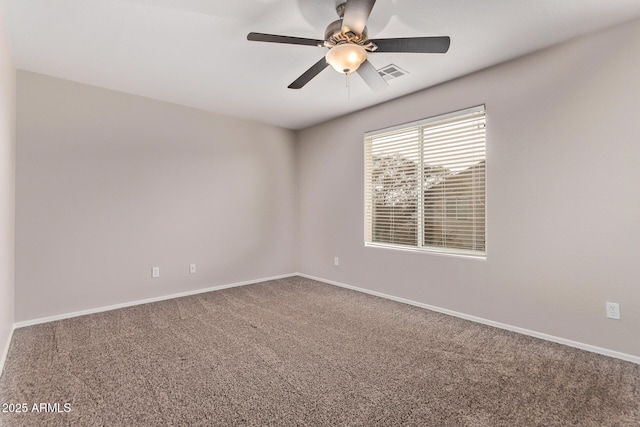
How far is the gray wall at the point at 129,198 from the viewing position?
307 cm

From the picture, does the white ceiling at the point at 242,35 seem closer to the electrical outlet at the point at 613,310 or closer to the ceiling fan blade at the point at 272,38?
the ceiling fan blade at the point at 272,38

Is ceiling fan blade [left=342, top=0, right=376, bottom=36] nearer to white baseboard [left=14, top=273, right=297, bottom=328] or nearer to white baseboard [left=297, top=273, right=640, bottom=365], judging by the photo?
white baseboard [left=297, top=273, right=640, bottom=365]

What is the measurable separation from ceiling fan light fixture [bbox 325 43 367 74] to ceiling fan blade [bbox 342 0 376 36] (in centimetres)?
10

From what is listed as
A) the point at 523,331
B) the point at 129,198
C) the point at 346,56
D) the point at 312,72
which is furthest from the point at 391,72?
the point at 129,198

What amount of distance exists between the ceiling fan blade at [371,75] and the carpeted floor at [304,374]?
2132 mm

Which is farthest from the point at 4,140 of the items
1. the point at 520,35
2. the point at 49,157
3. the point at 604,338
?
the point at 604,338

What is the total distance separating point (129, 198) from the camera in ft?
11.9

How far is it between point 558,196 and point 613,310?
94 centimetres

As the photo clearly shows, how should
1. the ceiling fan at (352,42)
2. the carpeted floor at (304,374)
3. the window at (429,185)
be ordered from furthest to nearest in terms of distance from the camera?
1. the window at (429,185)
2. the ceiling fan at (352,42)
3. the carpeted floor at (304,374)

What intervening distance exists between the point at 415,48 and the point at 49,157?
3.59 meters

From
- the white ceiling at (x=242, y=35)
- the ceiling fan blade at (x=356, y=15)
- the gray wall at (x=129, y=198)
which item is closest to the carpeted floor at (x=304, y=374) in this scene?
the gray wall at (x=129, y=198)

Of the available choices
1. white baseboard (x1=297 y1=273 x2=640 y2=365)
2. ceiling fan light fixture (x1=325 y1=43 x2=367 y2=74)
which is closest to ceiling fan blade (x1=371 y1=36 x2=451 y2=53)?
ceiling fan light fixture (x1=325 y1=43 x2=367 y2=74)

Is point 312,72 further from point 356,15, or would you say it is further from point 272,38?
point 356,15

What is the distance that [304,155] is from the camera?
17.1 ft
